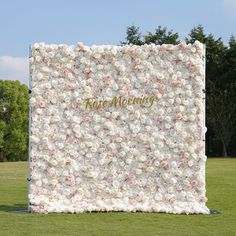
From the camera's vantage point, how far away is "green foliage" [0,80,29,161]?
50812 millimetres

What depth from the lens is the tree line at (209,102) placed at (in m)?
→ 45.1

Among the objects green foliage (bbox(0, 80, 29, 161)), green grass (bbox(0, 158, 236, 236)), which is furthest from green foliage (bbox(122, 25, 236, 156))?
green grass (bbox(0, 158, 236, 236))

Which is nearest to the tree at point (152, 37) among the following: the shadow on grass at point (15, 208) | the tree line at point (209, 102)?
the tree line at point (209, 102)

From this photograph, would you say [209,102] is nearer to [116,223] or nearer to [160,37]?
[160,37]

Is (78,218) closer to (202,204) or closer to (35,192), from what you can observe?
(35,192)

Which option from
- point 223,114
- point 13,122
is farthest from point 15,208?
point 13,122

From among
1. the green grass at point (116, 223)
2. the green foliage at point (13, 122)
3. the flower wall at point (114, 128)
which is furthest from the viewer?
the green foliage at point (13, 122)

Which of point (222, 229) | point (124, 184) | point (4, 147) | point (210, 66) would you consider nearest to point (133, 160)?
point (124, 184)

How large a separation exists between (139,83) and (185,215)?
2.78 m

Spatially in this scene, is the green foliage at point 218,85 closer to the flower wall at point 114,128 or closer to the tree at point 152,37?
the tree at point 152,37

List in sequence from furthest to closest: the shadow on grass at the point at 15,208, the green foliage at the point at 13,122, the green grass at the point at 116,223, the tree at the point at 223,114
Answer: the green foliage at the point at 13,122
the tree at the point at 223,114
the shadow on grass at the point at 15,208
the green grass at the point at 116,223

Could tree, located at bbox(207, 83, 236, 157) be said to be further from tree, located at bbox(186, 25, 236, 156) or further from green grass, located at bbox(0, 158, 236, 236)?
green grass, located at bbox(0, 158, 236, 236)

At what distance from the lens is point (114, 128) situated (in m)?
11.9

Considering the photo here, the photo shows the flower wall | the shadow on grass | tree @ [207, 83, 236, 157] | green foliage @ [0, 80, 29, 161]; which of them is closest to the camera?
the flower wall
